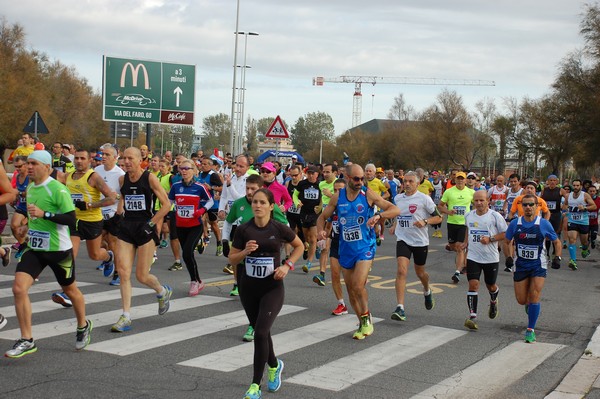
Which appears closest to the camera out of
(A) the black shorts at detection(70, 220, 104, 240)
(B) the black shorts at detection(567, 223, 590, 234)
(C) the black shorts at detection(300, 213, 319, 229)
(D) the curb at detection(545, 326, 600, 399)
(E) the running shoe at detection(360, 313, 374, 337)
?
(D) the curb at detection(545, 326, 600, 399)

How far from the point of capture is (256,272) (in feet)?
22.0

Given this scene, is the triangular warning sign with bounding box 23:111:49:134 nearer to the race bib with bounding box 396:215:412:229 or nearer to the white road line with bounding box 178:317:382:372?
the race bib with bounding box 396:215:412:229

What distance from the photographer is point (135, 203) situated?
30.7 ft

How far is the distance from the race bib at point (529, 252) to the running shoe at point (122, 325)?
15.5 feet

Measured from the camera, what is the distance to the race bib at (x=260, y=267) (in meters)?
6.69

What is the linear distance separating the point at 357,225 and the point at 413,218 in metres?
1.92

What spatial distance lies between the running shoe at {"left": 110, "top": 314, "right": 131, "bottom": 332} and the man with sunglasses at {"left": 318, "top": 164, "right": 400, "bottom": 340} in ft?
7.86

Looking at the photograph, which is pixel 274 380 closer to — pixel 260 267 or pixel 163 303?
pixel 260 267

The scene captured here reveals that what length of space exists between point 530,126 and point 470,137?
833 inches

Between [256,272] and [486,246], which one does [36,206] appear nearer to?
[256,272]

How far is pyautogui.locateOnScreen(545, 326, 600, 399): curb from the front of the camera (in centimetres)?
707

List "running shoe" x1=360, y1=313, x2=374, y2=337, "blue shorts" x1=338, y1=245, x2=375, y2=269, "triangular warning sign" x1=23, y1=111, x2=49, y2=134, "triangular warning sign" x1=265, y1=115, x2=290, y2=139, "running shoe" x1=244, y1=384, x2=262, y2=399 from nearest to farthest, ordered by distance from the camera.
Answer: "running shoe" x1=244, y1=384, x2=262, y2=399
"running shoe" x1=360, y1=313, x2=374, y2=337
"blue shorts" x1=338, y1=245, x2=375, y2=269
"triangular warning sign" x1=23, y1=111, x2=49, y2=134
"triangular warning sign" x1=265, y1=115, x2=290, y2=139

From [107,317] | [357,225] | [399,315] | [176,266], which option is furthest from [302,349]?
A: [176,266]

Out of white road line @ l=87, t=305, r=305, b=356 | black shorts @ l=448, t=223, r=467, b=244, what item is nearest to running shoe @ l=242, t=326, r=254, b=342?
white road line @ l=87, t=305, r=305, b=356
